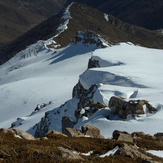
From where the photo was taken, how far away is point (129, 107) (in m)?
20.1

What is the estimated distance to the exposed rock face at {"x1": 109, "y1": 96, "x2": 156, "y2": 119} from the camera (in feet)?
65.8

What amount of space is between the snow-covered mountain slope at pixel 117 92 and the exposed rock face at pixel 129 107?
0.36 meters

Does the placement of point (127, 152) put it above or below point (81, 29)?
below

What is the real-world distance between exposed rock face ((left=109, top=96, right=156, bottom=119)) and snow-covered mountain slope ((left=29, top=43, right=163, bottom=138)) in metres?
0.36

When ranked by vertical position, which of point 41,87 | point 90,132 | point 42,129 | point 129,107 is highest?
point 90,132

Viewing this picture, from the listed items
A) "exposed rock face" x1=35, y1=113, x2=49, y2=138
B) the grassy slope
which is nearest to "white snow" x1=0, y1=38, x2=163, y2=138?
"exposed rock face" x1=35, y1=113, x2=49, y2=138

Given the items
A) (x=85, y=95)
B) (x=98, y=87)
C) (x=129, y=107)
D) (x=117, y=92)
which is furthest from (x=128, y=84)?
(x=129, y=107)

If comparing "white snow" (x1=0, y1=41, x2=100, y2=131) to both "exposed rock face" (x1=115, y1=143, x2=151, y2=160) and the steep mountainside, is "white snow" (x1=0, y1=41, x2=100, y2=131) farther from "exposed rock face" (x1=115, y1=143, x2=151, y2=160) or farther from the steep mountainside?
the steep mountainside

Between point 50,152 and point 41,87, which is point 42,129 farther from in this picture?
point 41,87

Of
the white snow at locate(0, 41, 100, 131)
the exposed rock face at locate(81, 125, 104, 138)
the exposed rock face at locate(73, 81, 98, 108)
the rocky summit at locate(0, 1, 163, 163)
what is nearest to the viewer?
the rocky summit at locate(0, 1, 163, 163)

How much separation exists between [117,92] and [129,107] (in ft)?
20.9

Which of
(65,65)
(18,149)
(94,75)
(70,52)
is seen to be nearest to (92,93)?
(94,75)

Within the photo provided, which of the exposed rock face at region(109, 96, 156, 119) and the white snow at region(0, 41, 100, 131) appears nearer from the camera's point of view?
the exposed rock face at region(109, 96, 156, 119)

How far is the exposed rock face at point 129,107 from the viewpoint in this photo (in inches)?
790
